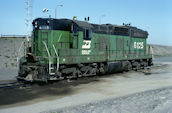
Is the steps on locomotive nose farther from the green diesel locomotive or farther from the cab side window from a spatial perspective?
Answer: the cab side window

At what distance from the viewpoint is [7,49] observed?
3378 centimetres

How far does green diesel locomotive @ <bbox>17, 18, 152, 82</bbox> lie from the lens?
11.2 metres

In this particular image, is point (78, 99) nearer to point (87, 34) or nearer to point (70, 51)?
point (70, 51)

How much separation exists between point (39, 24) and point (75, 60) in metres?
3.09

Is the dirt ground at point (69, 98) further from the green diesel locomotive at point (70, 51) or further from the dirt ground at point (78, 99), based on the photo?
the green diesel locomotive at point (70, 51)

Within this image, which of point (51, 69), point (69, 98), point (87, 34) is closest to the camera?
point (69, 98)

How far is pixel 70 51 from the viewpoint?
12047 mm

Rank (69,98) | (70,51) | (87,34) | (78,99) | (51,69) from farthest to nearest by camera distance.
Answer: (87,34) < (70,51) < (51,69) < (69,98) < (78,99)

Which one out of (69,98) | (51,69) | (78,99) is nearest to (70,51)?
(51,69)

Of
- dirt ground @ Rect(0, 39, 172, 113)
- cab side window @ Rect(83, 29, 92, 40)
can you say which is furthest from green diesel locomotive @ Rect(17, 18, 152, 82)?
dirt ground @ Rect(0, 39, 172, 113)

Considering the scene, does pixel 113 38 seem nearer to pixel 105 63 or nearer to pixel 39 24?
pixel 105 63

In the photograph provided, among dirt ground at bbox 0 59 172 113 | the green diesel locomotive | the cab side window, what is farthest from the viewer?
the cab side window

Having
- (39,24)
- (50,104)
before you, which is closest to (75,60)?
(39,24)

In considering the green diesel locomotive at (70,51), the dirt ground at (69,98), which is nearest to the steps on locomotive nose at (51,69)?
the green diesel locomotive at (70,51)
